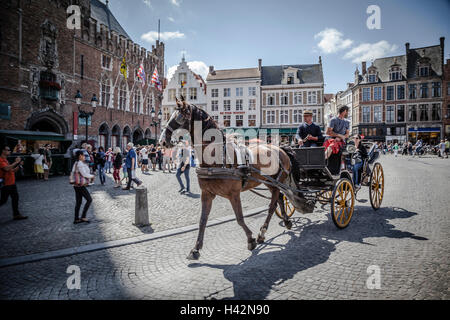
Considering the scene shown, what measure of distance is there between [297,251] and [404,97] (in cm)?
4702

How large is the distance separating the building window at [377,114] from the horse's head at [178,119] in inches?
1816

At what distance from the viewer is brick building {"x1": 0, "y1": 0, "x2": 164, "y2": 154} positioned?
16.7 metres

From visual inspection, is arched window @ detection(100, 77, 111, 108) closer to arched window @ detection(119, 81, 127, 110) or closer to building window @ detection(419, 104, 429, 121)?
arched window @ detection(119, 81, 127, 110)

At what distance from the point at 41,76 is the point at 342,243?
909 inches

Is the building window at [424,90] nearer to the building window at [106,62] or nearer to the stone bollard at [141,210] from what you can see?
the building window at [106,62]

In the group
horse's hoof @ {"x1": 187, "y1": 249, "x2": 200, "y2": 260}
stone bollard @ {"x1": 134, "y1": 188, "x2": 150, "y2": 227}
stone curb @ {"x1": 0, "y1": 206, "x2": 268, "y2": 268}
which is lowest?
stone curb @ {"x1": 0, "y1": 206, "x2": 268, "y2": 268}

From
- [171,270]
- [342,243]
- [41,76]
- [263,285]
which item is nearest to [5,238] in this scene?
[171,270]

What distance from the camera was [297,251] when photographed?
372 cm

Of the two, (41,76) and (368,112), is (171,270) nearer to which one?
(41,76)

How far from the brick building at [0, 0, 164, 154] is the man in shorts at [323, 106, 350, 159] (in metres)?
15.3

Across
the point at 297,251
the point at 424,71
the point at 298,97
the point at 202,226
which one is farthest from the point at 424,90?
the point at 202,226

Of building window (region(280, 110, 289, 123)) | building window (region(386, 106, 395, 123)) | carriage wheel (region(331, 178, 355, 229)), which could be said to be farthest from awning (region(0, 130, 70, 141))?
building window (region(386, 106, 395, 123))

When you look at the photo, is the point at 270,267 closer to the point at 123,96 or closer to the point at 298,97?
the point at 123,96

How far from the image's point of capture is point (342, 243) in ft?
13.0
